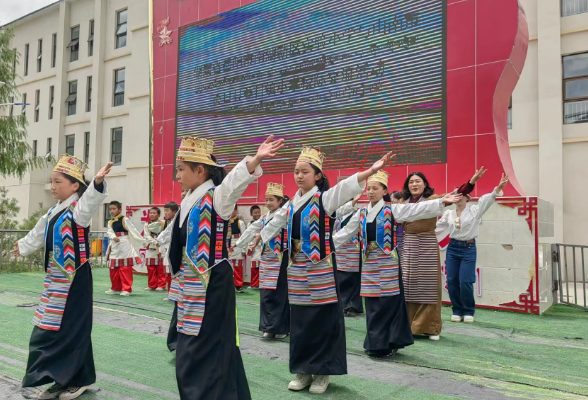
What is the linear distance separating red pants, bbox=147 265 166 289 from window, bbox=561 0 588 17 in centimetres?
1009

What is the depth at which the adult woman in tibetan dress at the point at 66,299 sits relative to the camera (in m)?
2.92

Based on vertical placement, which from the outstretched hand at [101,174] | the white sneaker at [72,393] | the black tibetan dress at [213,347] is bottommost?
the white sneaker at [72,393]

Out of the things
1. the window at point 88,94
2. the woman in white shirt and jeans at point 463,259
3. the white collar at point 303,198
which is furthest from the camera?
the window at point 88,94

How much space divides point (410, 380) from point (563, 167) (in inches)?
348

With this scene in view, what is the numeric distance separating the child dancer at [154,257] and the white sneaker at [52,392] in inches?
208

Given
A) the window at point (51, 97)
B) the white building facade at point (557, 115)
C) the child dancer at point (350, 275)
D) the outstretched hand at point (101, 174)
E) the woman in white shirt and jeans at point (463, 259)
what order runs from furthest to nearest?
the window at point (51, 97)
the white building facade at point (557, 115)
the child dancer at point (350, 275)
the woman in white shirt and jeans at point (463, 259)
the outstretched hand at point (101, 174)

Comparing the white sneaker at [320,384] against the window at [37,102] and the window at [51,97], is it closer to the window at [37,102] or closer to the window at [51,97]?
the window at [51,97]

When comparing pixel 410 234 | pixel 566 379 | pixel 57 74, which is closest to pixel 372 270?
pixel 410 234

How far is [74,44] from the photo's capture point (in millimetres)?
18938

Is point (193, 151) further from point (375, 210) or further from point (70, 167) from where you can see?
point (375, 210)

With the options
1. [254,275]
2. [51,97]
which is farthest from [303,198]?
[51,97]

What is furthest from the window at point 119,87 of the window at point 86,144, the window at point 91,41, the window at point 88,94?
the window at point 86,144

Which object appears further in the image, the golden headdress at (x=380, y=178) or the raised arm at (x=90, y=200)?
the golden headdress at (x=380, y=178)

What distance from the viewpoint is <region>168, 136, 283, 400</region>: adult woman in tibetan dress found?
229cm
